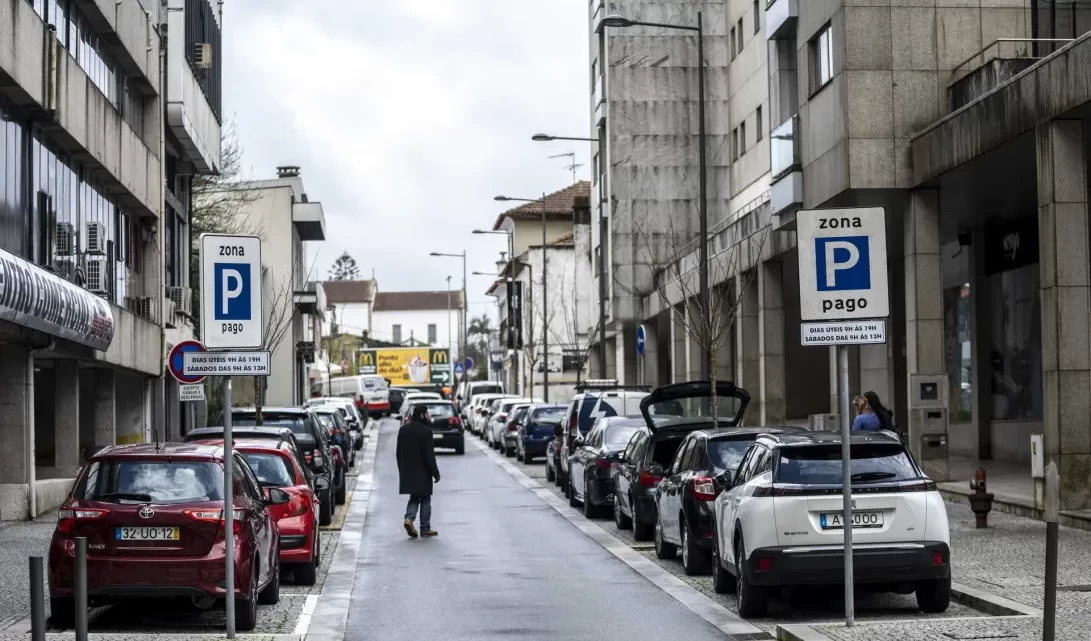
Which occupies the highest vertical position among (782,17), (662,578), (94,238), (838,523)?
(782,17)

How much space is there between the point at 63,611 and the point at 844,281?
20.8 feet

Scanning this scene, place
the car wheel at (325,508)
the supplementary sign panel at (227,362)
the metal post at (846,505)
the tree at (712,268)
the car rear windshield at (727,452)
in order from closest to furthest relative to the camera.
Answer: the metal post at (846,505) → the supplementary sign panel at (227,362) → the car rear windshield at (727,452) → the car wheel at (325,508) → the tree at (712,268)

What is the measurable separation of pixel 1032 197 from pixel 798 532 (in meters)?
17.1

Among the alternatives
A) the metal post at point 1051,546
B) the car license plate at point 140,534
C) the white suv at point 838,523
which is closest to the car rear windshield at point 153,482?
the car license plate at point 140,534

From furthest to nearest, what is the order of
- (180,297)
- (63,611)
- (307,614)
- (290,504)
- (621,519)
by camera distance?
(180,297) → (621,519) → (290,504) → (307,614) → (63,611)

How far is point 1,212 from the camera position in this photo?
78.1 feet

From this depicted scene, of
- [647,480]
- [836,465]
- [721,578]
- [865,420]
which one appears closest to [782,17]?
[865,420]

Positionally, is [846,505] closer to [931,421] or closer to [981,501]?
[981,501]

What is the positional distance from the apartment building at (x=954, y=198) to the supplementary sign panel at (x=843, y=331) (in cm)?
881

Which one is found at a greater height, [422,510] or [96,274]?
[96,274]

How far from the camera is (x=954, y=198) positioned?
1105 inches

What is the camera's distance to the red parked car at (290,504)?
16.1m

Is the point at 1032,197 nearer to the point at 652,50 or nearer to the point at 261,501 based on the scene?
the point at 261,501

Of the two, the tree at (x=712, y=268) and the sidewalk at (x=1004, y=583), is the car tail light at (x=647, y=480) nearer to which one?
the sidewalk at (x=1004, y=583)
